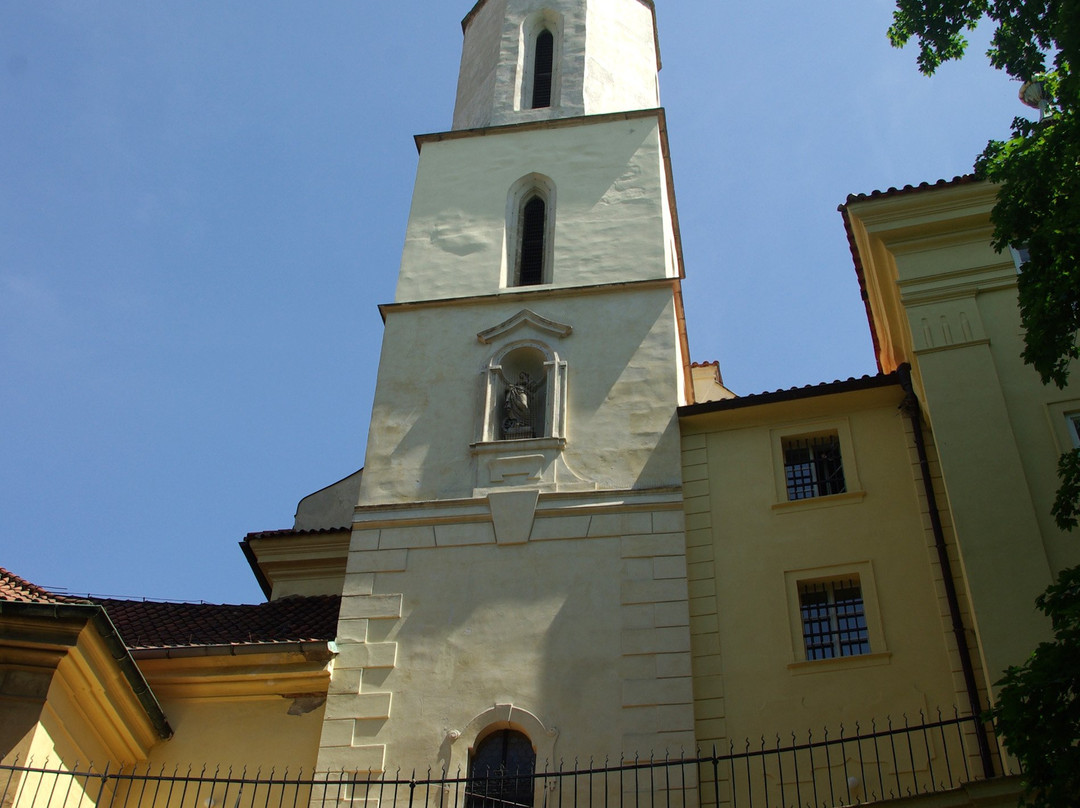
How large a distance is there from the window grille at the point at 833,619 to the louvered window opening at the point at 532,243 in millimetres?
7147

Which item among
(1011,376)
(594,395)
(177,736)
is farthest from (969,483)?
(177,736)

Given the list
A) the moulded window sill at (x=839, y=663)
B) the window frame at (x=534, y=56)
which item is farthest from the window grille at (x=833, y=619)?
the window frame at (x=534, y=56)

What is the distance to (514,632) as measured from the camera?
15461 millimetres

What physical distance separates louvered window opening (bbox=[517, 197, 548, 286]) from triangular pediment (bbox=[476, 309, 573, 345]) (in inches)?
50.6

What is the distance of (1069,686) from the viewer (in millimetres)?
9539

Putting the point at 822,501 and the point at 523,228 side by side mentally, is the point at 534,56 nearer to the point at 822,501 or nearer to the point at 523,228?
the point at 523,228

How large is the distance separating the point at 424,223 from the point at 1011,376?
393 inches

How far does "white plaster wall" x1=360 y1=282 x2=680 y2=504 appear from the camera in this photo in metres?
17.2

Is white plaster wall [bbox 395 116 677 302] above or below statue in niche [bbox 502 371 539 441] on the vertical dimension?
above

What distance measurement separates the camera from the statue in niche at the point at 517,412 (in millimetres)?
17781

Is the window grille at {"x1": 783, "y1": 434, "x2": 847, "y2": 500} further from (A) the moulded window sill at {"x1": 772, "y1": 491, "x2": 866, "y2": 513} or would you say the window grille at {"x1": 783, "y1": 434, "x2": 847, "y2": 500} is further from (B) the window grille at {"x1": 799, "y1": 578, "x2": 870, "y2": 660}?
(B) the window grille at {"x1": 799, "y1": 578, "x2": 870, "y2": 660}

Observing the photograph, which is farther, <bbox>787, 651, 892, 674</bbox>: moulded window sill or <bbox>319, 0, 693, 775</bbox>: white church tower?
<bbox>319, 0, 693, 775</bbox>: white church tower

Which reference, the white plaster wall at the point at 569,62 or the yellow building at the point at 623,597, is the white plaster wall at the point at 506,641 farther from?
the white plaster wall at the point at 569,62

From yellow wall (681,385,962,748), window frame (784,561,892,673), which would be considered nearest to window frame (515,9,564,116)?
yellow wall (681,385,962,748)
